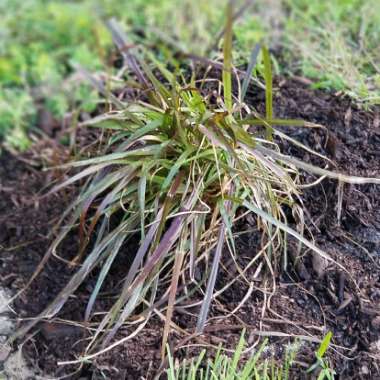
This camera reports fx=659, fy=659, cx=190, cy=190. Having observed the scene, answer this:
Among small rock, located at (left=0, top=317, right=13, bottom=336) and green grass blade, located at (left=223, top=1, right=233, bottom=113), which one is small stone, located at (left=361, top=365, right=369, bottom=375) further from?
small rock, located at (left=0, top=317, right=13, bottom=336)

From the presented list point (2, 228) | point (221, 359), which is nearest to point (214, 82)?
point (2, 228)

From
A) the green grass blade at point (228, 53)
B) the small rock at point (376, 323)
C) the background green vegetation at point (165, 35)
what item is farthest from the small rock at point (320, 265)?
the background green vegetation at point (165, 35)

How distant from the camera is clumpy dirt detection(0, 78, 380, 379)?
Result: 2.13 m

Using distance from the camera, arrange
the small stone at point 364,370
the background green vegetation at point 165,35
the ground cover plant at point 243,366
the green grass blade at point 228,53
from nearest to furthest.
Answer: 1. the green grass blade at point 228,53
2. the ground cover plant at point 243,366
3. the small stone at point 364,370
4. the background green vegetation at point 165,35

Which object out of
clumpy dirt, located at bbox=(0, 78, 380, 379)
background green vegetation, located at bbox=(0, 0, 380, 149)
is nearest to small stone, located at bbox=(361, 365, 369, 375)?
clumpy dirt, located at bbox=(0, 78, 380, 379)

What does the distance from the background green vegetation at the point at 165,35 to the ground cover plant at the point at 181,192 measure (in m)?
0.74

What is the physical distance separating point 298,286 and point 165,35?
133 cm

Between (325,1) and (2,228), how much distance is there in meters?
2.42

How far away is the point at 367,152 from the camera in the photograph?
255cm

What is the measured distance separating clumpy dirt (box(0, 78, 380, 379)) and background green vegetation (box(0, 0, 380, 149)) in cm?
32

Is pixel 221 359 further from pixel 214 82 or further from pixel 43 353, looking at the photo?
pixel 214 82

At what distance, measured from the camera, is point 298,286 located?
7.43 ft

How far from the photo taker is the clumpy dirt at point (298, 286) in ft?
7.00

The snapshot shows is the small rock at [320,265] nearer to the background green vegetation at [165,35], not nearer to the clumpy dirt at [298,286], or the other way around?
the clumpy dirt at [298,286]
